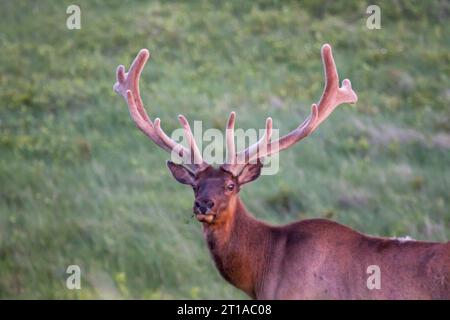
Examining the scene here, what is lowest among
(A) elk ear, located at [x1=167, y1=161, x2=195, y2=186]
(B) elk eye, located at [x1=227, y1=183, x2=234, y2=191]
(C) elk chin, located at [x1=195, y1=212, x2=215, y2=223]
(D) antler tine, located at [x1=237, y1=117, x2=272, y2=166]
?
(C) elk chin, located at [x1=195, y1=212, x2=215, y2=223]

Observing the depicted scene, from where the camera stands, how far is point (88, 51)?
20484mm

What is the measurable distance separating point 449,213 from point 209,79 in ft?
22.0

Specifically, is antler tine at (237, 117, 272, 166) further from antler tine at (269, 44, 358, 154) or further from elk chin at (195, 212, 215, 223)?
elk chin at (195, 212, 215, 223)

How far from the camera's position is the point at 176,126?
16.5 m

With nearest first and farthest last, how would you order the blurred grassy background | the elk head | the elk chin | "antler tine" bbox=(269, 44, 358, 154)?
the elk chin → the elk head → "antler tine" bbox=(269, 44, 358, 154) → the blurred grassy background

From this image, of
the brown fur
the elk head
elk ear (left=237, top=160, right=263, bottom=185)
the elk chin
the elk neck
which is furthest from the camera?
elk ear (left=237, top=160, right=263, bottom=185)

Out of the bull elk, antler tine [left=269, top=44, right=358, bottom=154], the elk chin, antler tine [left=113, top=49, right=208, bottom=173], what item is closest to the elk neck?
the bull elk

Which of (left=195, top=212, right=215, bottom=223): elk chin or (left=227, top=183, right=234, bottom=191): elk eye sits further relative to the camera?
(left=227, top=183, right=234, bottom=191): elk eye

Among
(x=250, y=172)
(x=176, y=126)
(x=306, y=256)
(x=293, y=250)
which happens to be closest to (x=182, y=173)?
(x=250, y=172)

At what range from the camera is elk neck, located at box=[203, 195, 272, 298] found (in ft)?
26.2

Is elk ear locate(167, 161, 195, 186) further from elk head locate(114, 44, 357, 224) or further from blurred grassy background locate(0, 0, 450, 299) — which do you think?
blurred grassy background locate(0, 0, 450, 299)

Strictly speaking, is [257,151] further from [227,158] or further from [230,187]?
[230,187]

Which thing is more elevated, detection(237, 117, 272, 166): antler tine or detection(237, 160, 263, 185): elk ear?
detection(237, 117, 272, 166): antler tine

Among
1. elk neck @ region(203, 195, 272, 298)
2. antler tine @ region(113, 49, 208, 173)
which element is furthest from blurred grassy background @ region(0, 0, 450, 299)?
elk neck @ region(203, 195, 272, 298)
